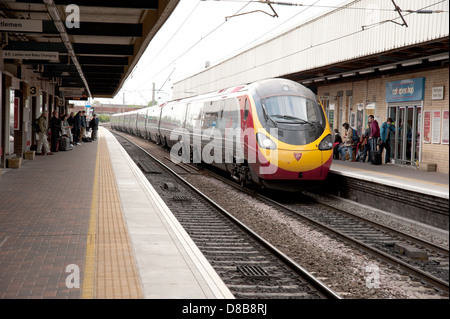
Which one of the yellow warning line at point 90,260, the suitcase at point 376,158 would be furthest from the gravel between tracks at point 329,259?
the suitcase at point 376,158

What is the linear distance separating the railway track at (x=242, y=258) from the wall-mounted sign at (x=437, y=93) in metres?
7.26

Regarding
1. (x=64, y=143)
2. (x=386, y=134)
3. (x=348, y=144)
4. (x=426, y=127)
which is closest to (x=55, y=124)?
(x=64, y=143)

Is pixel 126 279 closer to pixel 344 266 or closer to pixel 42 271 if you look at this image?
pixel 42 271

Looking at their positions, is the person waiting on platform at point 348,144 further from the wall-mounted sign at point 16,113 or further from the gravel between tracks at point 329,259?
the wall-mounted sign at point 16,113

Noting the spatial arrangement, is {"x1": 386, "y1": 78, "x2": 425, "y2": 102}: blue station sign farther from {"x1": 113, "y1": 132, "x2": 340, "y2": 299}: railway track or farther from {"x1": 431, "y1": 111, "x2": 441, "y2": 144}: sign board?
{"x1": 113, "y1": 132, "x2": 340, "y2": 299}: railway track

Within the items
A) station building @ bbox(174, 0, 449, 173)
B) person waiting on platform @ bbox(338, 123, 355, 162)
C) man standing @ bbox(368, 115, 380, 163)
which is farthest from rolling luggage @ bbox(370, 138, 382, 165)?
person waiting on platform @ bbox(338, 123, 355, 162)

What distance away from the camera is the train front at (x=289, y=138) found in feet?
35.1

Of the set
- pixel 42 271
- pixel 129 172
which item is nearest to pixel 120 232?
pixel 42 271

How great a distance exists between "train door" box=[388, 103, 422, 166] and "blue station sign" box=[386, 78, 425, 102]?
27cm

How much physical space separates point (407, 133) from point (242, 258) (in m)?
10.9

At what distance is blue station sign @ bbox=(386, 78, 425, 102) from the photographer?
49.2 feet

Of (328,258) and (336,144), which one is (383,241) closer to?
(328,258)

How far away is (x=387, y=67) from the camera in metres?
15.1

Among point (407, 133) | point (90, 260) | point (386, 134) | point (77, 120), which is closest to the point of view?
point (90, 260)
